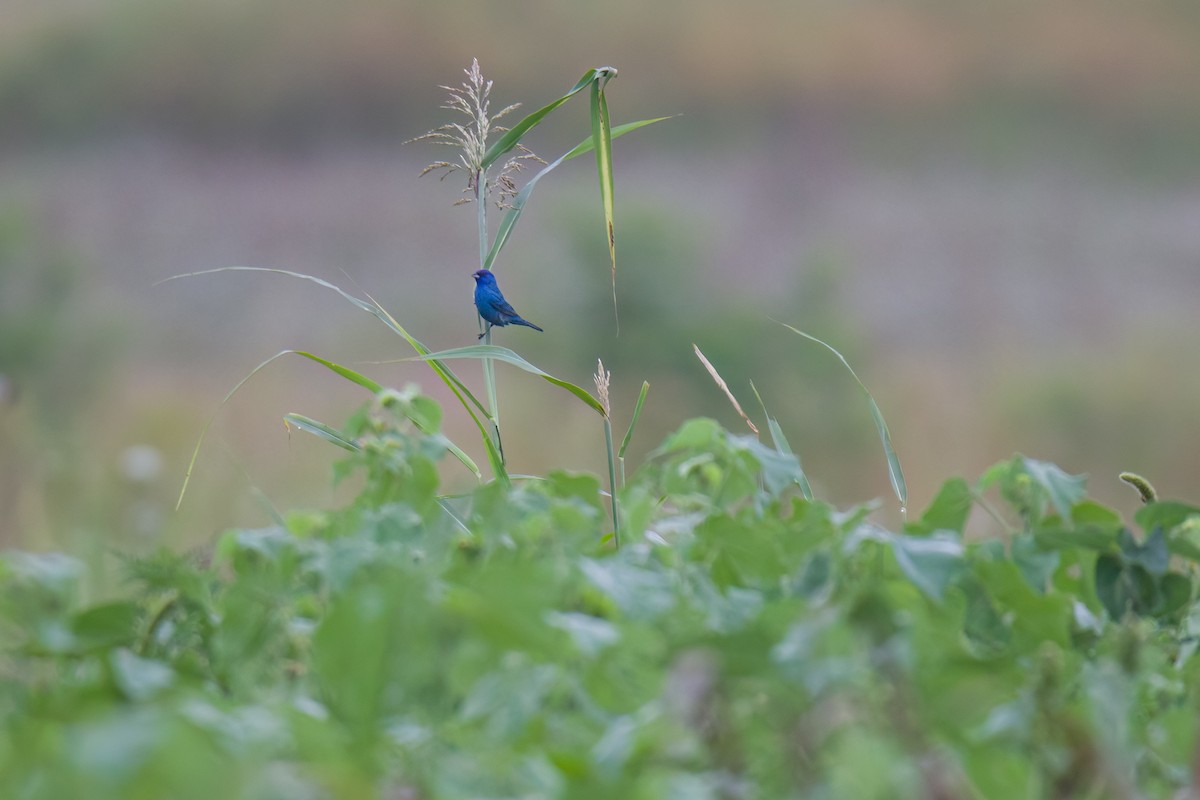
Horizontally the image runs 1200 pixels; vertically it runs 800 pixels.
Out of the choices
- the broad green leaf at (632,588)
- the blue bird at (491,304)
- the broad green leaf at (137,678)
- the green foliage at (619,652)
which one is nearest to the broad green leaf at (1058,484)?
the green foliage at (619,652)

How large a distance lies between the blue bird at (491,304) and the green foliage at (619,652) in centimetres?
63

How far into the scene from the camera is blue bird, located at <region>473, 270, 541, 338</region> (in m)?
1.03

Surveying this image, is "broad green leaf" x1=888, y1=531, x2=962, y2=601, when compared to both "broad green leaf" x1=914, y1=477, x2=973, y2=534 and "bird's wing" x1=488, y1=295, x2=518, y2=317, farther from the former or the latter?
"bird's wing" x1=488, y1=295, x2=518, y2=317

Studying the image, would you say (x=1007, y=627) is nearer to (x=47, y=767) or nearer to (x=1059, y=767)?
(x=1059, y=767)

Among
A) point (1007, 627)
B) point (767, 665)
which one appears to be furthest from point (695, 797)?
point (1007, 627)

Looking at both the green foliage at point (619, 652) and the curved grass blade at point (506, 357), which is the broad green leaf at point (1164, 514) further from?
the curved grass blade at point (506, 357)

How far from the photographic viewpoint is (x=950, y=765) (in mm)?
231

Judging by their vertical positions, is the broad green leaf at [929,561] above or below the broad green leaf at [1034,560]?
above

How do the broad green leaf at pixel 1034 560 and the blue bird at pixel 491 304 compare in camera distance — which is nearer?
the broad green leaf at pixel 1034 560

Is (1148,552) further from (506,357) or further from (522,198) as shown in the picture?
(522,198)

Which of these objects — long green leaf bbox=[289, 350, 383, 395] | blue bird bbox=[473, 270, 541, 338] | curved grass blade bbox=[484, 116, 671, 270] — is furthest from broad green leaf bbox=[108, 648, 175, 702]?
blue bird bbox=[473, 270, 541, 338]

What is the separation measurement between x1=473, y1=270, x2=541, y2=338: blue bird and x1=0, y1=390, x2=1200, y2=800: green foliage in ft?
2.07

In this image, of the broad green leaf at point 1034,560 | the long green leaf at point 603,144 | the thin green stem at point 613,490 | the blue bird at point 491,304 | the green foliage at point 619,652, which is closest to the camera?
the green foliage at point 619,652

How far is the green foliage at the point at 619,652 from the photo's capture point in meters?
0.22
